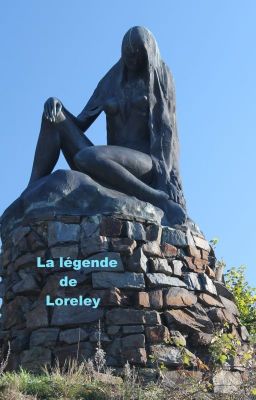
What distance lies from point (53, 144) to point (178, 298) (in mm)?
2231

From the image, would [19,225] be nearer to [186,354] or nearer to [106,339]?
[106,339]

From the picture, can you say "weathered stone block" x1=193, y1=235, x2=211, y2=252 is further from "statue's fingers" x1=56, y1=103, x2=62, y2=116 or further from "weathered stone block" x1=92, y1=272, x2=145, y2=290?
"statue's fingers" x1=56, y1=103, x2=62, y2=116

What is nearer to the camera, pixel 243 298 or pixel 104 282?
pixel 104 282

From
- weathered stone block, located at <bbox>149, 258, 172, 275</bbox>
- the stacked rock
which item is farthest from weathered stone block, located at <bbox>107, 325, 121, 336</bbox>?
weathered stone block, located at <bbox>149, 258, 172, 275</bbox>

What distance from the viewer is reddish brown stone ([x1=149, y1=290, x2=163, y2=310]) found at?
8250 mm

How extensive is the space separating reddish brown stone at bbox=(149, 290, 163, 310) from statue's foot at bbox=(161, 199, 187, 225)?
85cm

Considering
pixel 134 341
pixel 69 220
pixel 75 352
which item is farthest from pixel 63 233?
pixel 134 341

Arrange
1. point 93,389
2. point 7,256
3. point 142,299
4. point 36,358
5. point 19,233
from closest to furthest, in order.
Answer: point 93,389 < point 36,358 < point 142,299 < point 19,233 < point 7,256

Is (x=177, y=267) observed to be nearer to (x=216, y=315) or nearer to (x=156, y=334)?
(x=216, y=315)

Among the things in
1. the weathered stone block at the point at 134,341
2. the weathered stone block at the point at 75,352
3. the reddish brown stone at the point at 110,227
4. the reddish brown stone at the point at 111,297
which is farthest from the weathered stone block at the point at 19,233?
the weathered stone block at the point at 134,341

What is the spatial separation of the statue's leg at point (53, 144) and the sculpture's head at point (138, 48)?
96 centimetres

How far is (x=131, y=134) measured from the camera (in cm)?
986

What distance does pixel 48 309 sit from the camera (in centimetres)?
831

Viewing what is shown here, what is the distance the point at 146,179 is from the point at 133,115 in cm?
84
